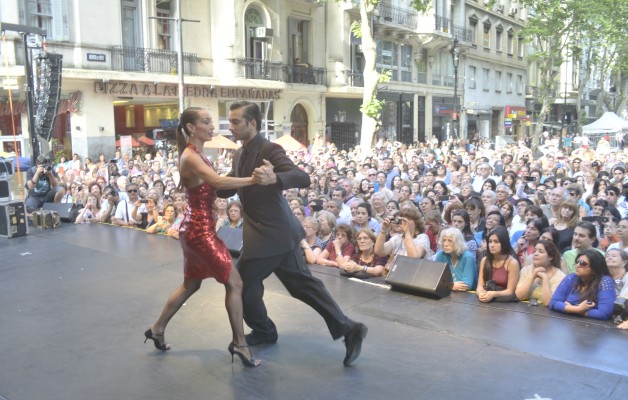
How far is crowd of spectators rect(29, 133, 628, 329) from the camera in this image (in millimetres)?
5609

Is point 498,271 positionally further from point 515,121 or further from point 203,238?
point 515,121

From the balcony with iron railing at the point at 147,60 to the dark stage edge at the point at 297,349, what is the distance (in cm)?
1427

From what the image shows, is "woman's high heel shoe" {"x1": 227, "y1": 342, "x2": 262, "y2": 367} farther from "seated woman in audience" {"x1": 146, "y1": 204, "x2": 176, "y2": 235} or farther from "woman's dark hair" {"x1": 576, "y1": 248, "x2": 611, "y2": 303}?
"seated woman in audience" {"x1": 146, "y1": 204, "x2": 176, "y2": 235}

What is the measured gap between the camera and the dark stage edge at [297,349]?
3938mm

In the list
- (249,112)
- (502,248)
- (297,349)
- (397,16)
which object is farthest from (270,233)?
(397,16)

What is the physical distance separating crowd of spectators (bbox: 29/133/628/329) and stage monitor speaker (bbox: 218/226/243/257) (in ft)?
1.45

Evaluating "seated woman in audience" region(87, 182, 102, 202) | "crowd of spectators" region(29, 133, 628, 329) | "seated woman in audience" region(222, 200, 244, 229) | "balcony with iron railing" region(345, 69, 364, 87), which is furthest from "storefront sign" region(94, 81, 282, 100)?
"seated woman in audience" region(222, 200, 244, 229)

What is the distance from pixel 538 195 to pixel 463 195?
1.17 m

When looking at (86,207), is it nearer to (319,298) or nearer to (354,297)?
(354,297)

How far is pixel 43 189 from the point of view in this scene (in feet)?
37.8

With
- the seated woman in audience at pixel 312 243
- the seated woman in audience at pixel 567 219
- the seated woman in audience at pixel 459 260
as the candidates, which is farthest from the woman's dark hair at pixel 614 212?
the seated woman in audience at pixel 312 243

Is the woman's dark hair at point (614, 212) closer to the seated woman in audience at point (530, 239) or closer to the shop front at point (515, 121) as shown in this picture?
the seated woman in audience at point (530, 239)

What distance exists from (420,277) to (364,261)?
3.52 feet

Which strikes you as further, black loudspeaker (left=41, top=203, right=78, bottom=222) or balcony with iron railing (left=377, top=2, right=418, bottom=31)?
balcony with iron railing (left=377, top=2, right=418, bottom=31)
